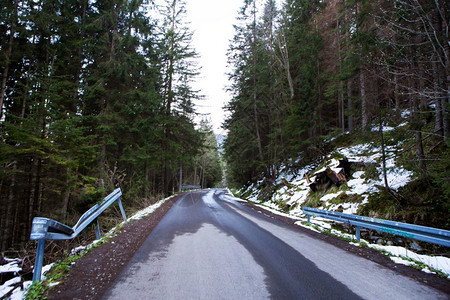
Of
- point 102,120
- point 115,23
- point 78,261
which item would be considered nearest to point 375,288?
point 78,261

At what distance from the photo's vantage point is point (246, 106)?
18922 mm

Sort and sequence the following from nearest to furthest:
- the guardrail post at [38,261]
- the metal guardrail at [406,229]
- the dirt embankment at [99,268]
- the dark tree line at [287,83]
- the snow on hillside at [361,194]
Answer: the dirt embankment at [99,268]
the guardrail post at [38,261]
the metal guardrail at [406,229]
the snow on hillside at [361,194]
the dark tree line at [287,83]

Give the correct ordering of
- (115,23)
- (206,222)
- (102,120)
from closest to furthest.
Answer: (206,222)
(102,120)
(115,23)

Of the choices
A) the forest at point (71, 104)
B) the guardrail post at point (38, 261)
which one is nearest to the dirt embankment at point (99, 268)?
the guardrail post at point (38, 261)

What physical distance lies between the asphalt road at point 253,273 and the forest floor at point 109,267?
0.18 metres

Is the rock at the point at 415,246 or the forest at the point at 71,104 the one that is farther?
the forest at the point at 71,104

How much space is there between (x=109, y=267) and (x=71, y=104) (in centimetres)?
1192

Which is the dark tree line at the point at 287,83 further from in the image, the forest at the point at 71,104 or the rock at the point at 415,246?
the forest at the point at 71,104

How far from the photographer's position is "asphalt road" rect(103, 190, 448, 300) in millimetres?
2916

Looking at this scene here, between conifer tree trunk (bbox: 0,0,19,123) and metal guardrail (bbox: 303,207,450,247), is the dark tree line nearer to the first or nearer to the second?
metal guardrail (bbox: 303,207,450,247)

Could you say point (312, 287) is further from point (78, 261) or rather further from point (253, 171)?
point (253, 171)

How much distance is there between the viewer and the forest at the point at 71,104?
8.61m

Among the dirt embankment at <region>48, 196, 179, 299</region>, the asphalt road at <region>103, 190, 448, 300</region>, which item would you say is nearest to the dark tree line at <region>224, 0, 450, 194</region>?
the asphalt road at <region>103, 190, 448, 300</region>

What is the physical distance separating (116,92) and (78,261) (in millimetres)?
11117
